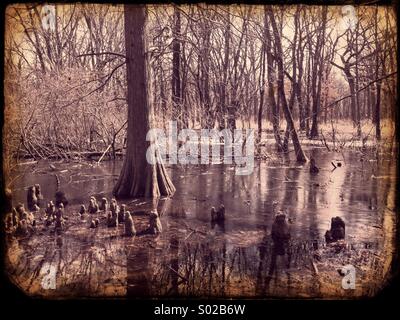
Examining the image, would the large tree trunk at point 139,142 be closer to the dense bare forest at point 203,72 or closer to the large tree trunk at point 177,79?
the dense bare forest at point 203,72

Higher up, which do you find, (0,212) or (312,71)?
(312,71)

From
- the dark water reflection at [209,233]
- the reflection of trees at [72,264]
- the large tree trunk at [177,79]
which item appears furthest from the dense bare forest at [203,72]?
the reflection of trees at [72,264]

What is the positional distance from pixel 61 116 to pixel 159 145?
115 cm

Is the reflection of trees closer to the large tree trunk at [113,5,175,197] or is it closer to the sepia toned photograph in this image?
the sepia toned photograph

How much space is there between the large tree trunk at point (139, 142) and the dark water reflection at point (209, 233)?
115 mm

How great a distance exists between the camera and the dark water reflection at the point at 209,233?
3.79m

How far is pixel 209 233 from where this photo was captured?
13.3ft

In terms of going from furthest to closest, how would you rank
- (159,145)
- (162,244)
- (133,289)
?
(159,145) < (162,244) < (133,289)

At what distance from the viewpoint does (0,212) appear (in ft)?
12.7

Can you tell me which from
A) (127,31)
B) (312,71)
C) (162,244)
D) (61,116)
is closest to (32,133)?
(61,116)

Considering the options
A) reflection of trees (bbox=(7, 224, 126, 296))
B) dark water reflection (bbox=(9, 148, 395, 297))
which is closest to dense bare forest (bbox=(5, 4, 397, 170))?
dark water reflection (bbox=(9, 148, 395, 297))

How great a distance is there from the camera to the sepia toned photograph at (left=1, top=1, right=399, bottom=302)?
3842 millimetres

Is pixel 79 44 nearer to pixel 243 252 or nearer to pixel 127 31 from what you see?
pixel 127 31

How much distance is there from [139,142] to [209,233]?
127cm
